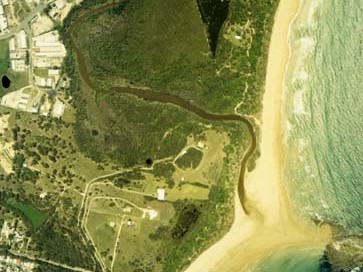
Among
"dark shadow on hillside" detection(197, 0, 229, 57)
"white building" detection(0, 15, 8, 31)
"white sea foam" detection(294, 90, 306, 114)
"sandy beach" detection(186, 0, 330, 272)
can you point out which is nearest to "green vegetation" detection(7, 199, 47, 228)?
"sandy beach" detection(186, 0, 330, 272)

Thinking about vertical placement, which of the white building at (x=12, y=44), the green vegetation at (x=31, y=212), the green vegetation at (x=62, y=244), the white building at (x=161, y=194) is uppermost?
the white building at (x=12, y=44)

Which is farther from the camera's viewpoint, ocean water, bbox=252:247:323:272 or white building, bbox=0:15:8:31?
white building, bbox=0:15:8:31

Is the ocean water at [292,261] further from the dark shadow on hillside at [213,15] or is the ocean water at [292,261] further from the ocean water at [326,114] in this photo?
the dark shadow on hillside at [213,15]

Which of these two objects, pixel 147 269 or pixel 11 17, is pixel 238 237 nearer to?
pixel 147 269

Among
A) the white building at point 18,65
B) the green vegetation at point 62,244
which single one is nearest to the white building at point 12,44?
the white building at point 18,65

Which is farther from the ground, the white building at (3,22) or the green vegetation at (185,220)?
the white building at (3,22)

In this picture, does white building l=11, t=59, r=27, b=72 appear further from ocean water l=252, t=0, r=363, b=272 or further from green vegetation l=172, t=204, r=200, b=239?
ocean water l=252, t=0, r=363, b=272

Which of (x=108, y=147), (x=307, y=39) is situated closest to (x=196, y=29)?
(x=307, y=39)
